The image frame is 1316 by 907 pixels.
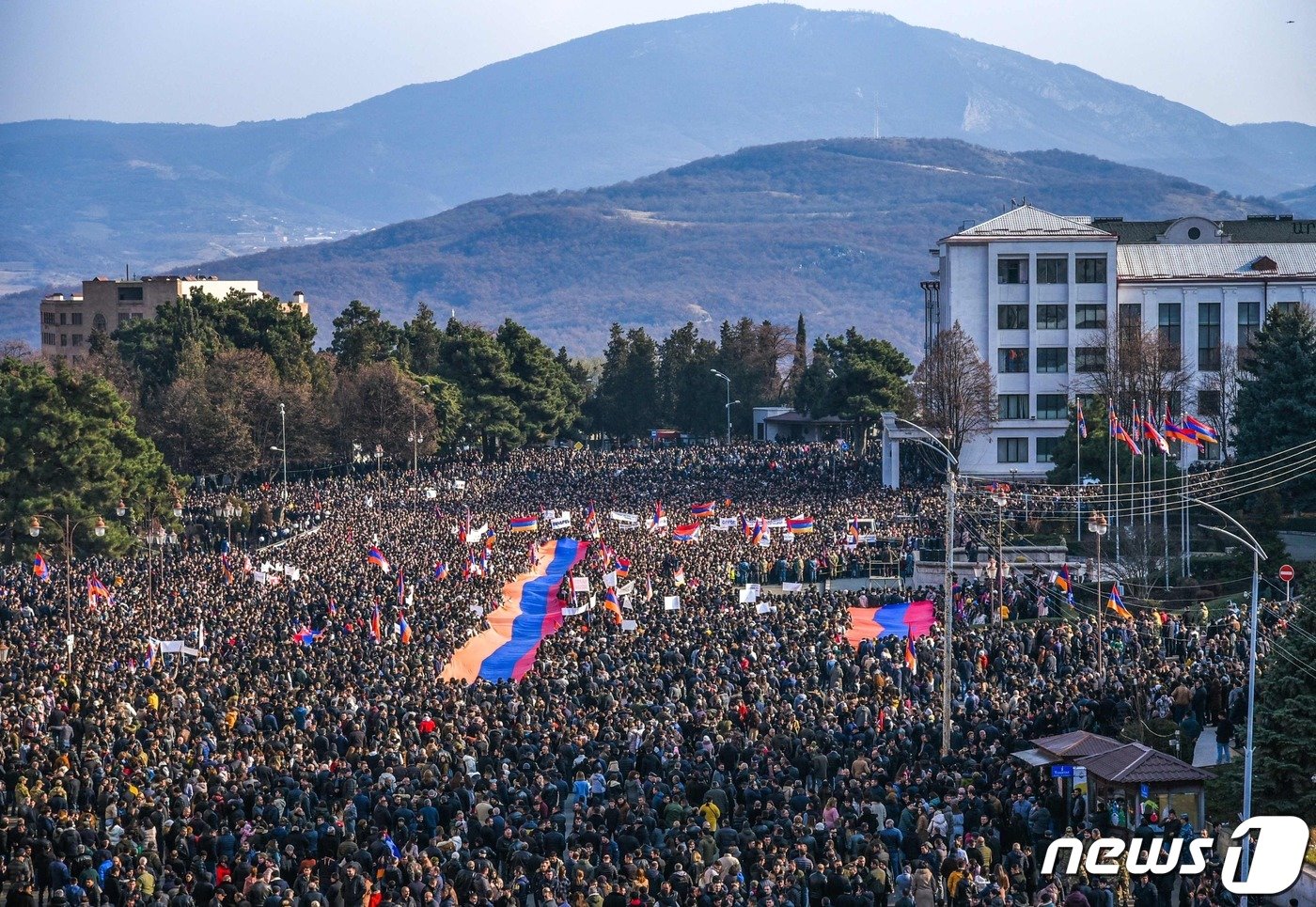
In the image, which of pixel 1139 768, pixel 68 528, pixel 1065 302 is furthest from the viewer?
pixel 1065 302

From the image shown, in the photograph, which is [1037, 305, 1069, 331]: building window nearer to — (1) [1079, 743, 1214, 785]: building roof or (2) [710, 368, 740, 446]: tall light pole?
(2) [710, 368, 740, 446]: tall light pole

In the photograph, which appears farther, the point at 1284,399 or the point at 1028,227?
the point at 1028,227

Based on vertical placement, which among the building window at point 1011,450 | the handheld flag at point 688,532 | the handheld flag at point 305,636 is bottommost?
the handheld flag at point 305,636

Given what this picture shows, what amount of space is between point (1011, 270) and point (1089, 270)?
3286 mm

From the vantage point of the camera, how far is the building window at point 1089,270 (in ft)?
250

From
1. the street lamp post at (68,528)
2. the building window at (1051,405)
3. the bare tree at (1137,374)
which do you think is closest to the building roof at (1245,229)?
the building window at (1051,405)

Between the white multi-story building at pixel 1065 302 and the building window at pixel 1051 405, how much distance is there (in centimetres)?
4

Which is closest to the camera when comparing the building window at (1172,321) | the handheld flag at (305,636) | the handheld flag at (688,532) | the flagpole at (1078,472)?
the handheld flag at (305,636)

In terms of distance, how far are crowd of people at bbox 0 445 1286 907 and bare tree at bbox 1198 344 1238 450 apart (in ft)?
97.1

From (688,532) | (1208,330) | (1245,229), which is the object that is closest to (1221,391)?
(1208,330)

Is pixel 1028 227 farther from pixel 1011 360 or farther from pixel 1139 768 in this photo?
pixel 1139 768

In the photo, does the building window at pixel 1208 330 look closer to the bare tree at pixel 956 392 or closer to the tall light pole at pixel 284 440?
the bare tree at pixel 956 392

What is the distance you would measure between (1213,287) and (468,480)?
1274 inches

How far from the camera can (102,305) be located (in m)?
147
